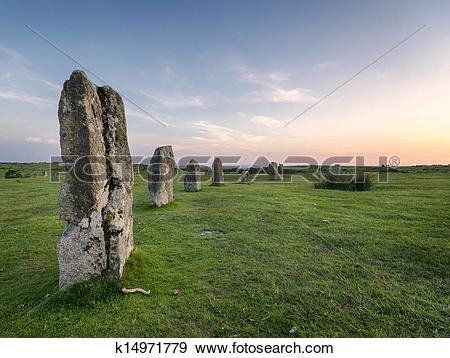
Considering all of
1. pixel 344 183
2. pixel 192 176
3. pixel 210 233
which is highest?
pixel 192 176

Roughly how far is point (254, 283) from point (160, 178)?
8.67 meters

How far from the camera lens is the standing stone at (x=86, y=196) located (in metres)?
4.18

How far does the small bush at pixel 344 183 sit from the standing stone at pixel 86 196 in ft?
57.5

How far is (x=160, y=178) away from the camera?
472 inches

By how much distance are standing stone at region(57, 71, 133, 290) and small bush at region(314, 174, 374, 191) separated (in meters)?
17.5

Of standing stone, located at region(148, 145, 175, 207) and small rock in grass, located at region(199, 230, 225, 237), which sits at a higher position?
standing stone, located at region(148, 145, 175, 207)

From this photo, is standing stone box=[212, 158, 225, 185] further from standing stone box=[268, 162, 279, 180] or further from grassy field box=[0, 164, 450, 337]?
grassy field box=[0, 164, 450, 337]

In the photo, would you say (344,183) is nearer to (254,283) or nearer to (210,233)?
(210,233)

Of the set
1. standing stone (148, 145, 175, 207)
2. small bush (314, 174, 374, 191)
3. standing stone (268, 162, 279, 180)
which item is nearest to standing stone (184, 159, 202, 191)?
standing stone (148, 145, 175, 207)

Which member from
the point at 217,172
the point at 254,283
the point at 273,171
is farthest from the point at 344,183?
the point at 254,283

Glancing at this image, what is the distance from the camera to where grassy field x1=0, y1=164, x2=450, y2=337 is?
3.53 meters

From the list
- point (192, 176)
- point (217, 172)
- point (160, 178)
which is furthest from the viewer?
point (217, 172)

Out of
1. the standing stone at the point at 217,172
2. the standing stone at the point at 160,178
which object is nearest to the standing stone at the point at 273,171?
the standing stone at the point at 217,172
